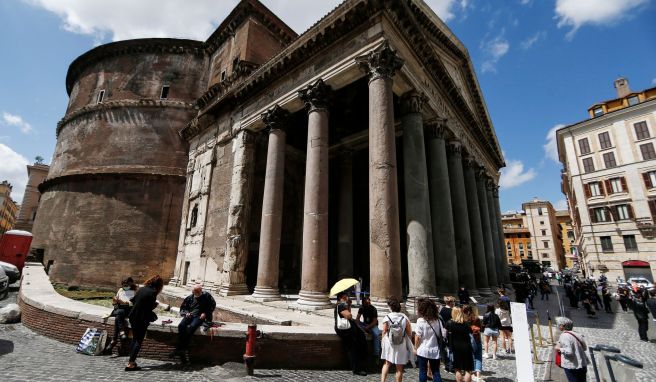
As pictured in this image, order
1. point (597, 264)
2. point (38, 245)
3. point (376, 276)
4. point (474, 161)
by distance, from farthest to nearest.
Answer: point (597, 264) → point (38, 245) → point (474, 161) → point (376, 276)

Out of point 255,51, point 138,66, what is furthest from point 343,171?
point 138,66

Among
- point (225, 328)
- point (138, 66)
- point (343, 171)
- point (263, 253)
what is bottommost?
point (225, 328)

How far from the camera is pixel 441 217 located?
399 inches

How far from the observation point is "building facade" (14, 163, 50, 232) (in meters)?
29.8

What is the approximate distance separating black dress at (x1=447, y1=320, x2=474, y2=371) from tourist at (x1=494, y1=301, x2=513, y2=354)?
2.84 metres

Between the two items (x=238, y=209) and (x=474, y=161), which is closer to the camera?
(x=238, y=209)

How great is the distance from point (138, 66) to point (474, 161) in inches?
860

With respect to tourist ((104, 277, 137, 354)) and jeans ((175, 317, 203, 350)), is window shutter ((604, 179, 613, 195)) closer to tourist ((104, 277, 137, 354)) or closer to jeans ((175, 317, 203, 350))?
jeans ((175, 317, 203, 350))

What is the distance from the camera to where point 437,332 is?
3.91 m

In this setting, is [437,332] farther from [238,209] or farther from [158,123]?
[158,123]

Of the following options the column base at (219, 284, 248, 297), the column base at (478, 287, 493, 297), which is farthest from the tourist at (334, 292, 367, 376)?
the column base at (478, 287, 493, 297)

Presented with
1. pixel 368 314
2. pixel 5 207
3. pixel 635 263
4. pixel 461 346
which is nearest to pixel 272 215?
pixel 368 314

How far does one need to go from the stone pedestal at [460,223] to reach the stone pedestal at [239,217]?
26.7 feet

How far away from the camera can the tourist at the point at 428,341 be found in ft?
12.4
